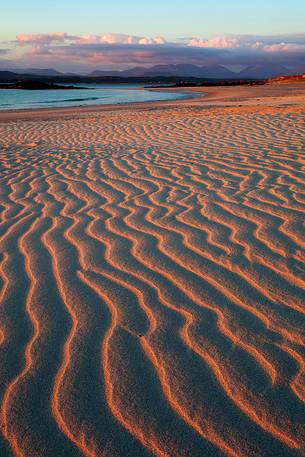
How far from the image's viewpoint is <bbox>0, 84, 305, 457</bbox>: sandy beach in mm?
1620

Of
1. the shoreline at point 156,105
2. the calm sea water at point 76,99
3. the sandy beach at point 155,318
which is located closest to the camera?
the sandy beach at point 155,318

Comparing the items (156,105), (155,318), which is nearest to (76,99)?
(156,105)

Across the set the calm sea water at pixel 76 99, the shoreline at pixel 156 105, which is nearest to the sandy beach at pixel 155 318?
the shoreline at pixel 156 105

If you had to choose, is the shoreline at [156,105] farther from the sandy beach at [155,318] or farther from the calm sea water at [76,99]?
the sandy beach at [155,318]

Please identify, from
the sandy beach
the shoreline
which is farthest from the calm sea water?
the sandy beach

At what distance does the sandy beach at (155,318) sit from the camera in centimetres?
162

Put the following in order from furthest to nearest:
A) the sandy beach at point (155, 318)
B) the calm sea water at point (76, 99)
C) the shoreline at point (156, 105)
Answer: the calm sea water at point (76, 99)
the shoreline at point (156, 105)
the sandy beach at point (155, 318)

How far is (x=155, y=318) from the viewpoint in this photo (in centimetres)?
232

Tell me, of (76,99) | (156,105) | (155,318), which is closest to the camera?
(155,318)

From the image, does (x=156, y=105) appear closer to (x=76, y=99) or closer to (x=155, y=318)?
(x=76, y=99)

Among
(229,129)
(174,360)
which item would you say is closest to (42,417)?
(174,360)

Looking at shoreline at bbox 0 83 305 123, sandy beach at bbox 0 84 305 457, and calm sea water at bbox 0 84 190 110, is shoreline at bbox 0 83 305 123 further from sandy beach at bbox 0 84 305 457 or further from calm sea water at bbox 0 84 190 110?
sandy beach at bbox 0 84 305 457

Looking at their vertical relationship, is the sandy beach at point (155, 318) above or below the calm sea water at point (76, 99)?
above

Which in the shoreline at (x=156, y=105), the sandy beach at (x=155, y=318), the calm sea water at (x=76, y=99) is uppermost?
the sandy beach at (x=155, y=318)
